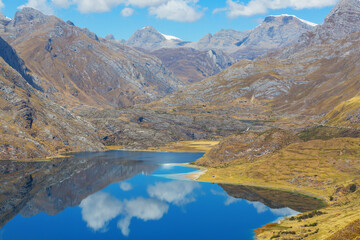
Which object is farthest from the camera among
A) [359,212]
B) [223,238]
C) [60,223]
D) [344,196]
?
[344,196]

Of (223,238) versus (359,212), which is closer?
(359,212)

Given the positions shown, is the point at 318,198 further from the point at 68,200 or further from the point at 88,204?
the point at 68,200

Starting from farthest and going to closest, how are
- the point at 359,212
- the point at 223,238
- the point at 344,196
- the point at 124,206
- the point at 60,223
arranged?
the point at 124,206, the point at 344,196, the point at 60,223, the point at 223,238, the point at 359,212

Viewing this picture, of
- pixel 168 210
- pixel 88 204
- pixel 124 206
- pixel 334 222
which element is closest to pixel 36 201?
pixel 88 204

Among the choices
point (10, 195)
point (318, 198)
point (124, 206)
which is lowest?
point (318, 198)

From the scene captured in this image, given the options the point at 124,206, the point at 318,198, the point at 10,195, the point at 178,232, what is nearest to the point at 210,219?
the point at 178,232

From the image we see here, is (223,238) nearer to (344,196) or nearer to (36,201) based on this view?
(344,196)

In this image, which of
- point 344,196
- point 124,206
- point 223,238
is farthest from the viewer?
point 124,206

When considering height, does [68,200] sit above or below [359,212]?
above

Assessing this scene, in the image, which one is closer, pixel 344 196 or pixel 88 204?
pixel 344 196
